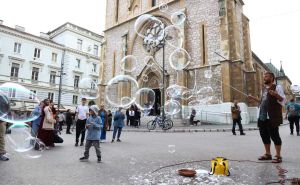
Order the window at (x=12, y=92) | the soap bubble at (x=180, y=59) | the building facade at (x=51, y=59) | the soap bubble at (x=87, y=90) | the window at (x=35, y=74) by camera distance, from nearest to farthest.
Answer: the window at (x=12, y=92), the soap bubble at (x=87, y=90), the soap bubble at (x=180, y=59), the building facade at (x=51, y=59), the window at (x=35, y=74)

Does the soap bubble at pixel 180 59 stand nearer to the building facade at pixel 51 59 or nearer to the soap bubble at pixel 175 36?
the soap bubble at pixel 175 36

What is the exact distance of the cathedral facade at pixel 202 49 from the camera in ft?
57.8

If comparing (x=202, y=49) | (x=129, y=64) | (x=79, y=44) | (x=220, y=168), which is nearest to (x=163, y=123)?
(x=202, y=49)

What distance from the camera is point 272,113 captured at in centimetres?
447

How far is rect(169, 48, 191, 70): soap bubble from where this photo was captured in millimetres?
19797

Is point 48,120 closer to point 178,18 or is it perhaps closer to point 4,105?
point 4,105

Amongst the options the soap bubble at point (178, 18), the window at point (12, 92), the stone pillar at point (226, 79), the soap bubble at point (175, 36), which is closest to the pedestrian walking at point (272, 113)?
the window at point (12, 92)

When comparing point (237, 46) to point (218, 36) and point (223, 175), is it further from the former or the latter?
point (223, 175)

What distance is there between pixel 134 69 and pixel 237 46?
39.2 ft

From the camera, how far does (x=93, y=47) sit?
136 feet

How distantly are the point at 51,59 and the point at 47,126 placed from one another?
31.7 metres

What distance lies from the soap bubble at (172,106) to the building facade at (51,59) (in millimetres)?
16636

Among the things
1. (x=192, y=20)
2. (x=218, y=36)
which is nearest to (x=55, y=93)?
(x=192, y=20)

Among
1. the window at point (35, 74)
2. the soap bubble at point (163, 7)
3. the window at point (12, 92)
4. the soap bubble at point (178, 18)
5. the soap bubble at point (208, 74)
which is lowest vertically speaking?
the window at point (12, 92)
